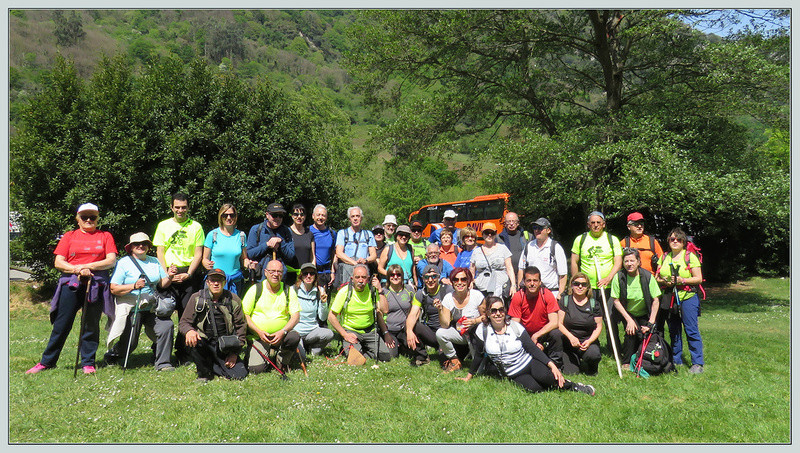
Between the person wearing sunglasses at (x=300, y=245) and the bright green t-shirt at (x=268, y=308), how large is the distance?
32.2 inches

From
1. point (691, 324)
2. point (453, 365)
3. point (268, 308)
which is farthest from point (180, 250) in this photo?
point (691, 324)

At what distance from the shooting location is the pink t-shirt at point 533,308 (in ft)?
22.2

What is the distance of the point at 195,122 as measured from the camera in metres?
15.4

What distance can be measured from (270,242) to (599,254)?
4424mm

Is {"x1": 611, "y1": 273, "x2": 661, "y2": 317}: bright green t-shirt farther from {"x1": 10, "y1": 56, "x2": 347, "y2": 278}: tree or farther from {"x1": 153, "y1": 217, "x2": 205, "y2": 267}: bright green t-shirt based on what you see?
{"x1": 10, "y1": 56, "x2": 347, "y2": 278}: tree

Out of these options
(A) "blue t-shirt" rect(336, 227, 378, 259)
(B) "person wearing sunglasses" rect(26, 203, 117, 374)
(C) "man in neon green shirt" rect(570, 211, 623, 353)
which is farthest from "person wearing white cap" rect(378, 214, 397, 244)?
(B) "person wearing sunglasses" rect(26, 203, 117, 374)

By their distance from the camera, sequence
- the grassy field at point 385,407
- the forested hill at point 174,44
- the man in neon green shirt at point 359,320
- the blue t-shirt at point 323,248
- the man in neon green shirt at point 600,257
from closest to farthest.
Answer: the grassy field at point 385,407 → the man in neon green shirt at point 600,257 → the man in neon green shirt at point 359,320 → the blue t-shirt at point 323,248 → the forested hill at point 174,44

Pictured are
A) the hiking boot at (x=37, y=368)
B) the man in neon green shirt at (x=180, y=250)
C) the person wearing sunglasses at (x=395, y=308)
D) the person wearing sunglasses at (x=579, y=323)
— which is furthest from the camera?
the person wearing sunglasses at (x=395, y=308)

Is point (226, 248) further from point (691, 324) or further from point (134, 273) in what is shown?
point (691, 324)

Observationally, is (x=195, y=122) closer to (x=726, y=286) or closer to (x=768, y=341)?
(x=768, y=341)

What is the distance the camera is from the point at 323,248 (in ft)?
26.1

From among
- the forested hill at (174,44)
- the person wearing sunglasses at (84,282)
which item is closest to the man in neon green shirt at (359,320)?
the person wearing sunglasses at (84,282)

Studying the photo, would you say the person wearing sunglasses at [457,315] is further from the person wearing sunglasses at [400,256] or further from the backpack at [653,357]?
the backpack at [653,357]

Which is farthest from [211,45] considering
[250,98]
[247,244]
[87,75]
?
[247,244]
